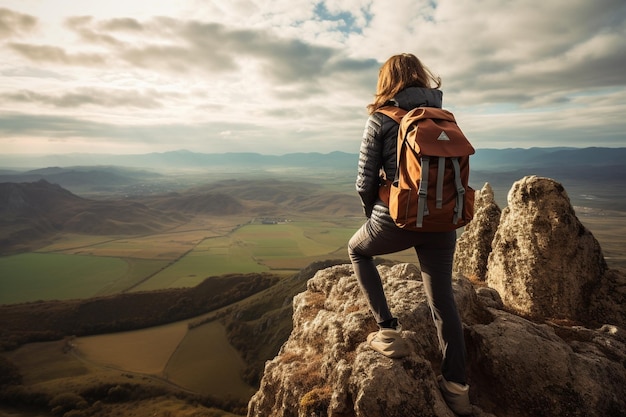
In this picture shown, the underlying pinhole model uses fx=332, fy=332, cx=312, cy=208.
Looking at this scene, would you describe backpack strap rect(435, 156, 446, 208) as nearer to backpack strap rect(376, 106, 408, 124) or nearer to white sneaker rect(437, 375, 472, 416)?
backpack strap rect(376, 106, 408, 124)

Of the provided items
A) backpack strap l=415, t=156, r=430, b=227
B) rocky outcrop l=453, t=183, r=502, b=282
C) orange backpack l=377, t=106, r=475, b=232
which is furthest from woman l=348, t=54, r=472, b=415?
rocky outcrop l=453, t=183, r=502, b=282

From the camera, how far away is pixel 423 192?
5301 mm

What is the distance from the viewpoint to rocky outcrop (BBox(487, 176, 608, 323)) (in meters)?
14.3

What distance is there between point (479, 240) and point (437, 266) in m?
16.5

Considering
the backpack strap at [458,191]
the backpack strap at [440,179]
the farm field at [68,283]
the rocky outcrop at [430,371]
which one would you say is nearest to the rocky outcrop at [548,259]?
the rocky outcrop at [430,371]

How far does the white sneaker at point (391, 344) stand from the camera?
7084 mm

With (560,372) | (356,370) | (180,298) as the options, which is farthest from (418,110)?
(180,298)

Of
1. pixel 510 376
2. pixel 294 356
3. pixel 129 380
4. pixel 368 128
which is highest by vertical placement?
pixel 368 128

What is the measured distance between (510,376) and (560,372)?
3.95ft

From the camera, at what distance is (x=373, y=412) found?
21.5ft

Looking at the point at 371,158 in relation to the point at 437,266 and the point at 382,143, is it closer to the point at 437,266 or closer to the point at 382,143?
the point at 382,143

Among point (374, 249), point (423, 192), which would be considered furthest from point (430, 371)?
point (423, 192)

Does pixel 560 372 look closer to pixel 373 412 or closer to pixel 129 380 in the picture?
pixel 373 412

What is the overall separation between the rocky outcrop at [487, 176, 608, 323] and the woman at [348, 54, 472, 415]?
31.8 ft
